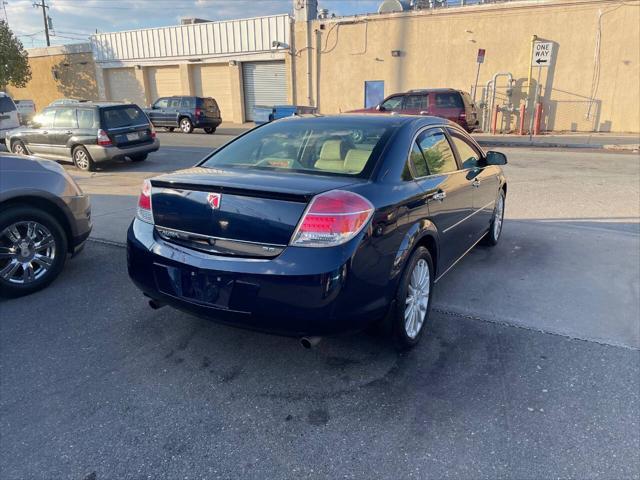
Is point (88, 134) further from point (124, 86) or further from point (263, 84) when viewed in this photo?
point (124, 86)

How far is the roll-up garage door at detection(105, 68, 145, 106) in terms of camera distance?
1294 inches

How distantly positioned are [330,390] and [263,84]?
1066 inches

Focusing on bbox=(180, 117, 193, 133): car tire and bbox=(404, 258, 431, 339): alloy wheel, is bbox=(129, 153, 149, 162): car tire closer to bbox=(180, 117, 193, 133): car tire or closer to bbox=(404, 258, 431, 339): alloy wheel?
bbox=(180, 117, 193, 133): car tire

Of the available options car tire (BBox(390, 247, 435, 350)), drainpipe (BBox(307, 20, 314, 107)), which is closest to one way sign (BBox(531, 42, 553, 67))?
drainpipe (BBox(307, 20, 314, 107))

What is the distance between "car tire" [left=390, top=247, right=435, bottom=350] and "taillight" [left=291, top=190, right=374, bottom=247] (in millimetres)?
639

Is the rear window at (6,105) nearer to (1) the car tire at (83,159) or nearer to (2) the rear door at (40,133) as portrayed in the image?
(2) the rear door at (40,133)

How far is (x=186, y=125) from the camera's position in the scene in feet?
76.1

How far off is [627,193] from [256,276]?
8394 millimetres

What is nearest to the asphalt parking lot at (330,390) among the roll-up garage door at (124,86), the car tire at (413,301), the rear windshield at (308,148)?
the car tire at (413,301)

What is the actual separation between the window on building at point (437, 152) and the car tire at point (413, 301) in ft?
2.52

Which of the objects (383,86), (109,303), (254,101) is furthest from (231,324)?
(254,101)

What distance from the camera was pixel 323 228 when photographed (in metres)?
2.69

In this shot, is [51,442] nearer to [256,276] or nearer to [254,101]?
[256,276]

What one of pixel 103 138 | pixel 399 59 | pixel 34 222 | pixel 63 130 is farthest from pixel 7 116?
pixel 399 59
